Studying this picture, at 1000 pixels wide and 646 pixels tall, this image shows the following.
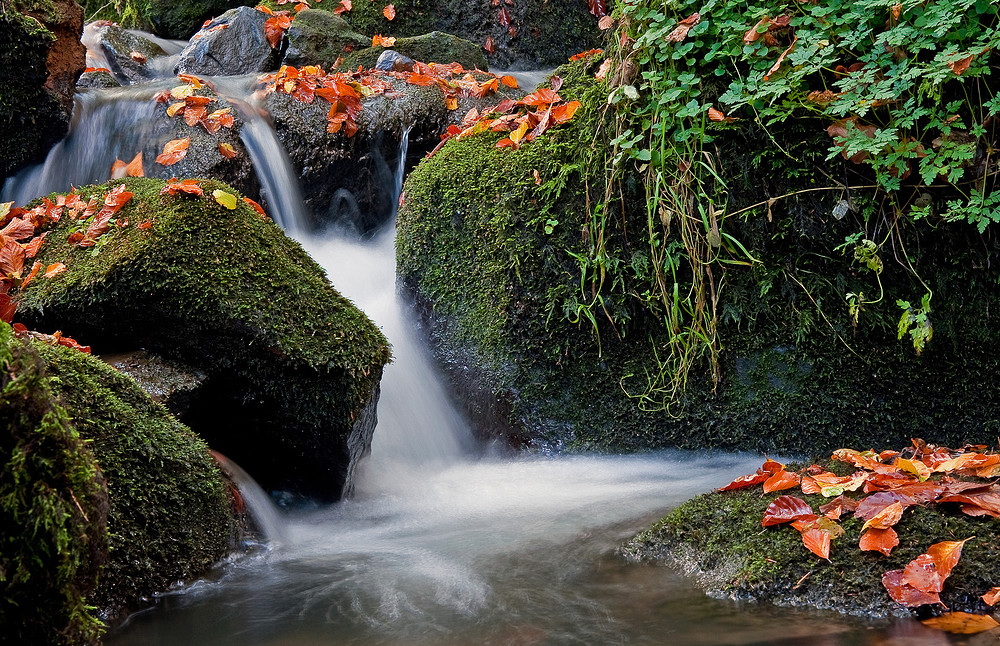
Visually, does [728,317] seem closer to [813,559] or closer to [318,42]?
[813,559]

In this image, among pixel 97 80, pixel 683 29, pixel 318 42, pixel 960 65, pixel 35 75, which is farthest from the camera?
pixel 318 42

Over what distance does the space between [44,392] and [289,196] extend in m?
4.60

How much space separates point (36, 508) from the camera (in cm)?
156

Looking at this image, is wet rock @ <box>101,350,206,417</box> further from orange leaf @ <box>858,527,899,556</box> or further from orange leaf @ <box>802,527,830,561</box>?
orange leaf @ <box>858,527,899,556</box>

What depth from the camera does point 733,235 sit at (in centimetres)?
390

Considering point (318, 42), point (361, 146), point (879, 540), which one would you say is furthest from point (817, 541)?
point (318, 42)

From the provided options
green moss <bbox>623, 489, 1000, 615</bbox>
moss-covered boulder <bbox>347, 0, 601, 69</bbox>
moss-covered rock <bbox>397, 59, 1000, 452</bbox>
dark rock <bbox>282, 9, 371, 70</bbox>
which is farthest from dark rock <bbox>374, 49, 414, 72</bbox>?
green moss <bbox>623, 489, 1000, 615</bbox>

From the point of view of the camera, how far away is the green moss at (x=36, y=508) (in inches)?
61.0

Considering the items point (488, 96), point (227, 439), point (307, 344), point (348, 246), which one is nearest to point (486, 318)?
point (307, 344)

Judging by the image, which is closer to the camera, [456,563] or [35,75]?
[456,563]

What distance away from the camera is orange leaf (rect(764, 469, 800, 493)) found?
A: 9.69ft

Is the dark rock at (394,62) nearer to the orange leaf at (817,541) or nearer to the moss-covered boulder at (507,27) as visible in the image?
the moss-covered boulder at (507,27)

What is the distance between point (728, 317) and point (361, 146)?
3437 millimetres

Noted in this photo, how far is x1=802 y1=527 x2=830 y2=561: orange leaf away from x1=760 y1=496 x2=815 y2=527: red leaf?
0.10 metres
